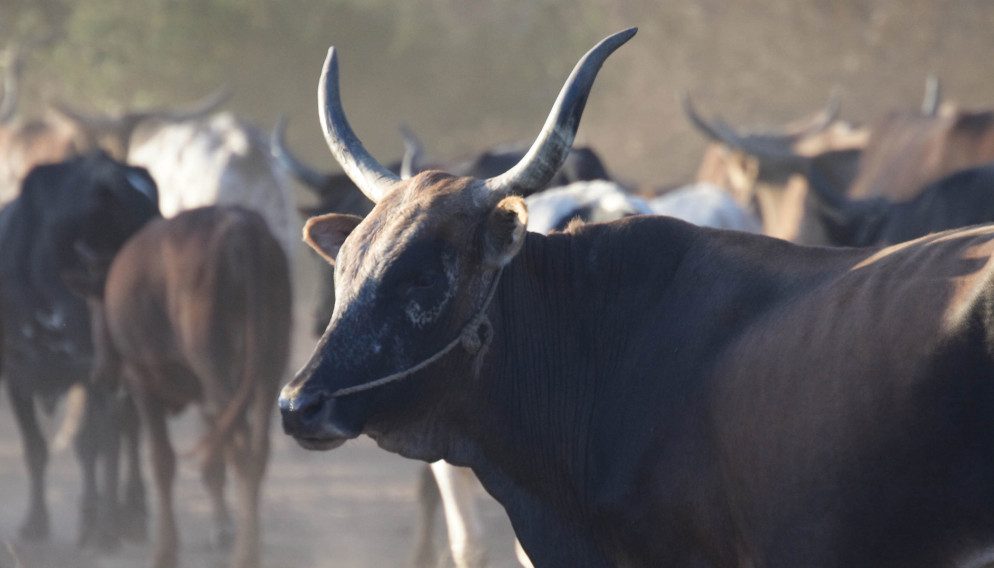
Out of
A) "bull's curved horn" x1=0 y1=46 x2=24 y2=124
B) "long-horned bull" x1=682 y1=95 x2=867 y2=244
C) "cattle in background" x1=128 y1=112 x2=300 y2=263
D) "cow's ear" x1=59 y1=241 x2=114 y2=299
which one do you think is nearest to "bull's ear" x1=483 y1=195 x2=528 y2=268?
"cow's ear" x1=59 y1=241 x2=114 y2=299

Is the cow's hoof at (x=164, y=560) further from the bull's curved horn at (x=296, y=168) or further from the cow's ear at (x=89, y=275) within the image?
the bull's curved horn at (x=296, y=168)

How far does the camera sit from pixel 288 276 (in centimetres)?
695

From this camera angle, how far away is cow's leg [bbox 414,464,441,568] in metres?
6.98

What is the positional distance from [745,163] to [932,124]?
1.45 meters

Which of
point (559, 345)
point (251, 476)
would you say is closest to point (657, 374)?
point (559, 345)

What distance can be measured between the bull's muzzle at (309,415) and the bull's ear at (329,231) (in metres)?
0.70

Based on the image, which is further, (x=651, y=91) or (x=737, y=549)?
(x=651, y=91)

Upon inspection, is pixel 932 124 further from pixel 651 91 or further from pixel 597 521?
pixel 651 91

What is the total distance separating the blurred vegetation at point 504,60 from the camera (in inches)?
629

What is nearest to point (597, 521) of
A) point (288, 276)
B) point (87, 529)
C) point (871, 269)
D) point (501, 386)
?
point (501, 386)

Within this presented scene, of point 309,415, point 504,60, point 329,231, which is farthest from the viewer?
point 504,60

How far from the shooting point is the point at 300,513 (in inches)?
327

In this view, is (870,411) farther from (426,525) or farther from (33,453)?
(33,453)

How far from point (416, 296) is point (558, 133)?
52 cm
